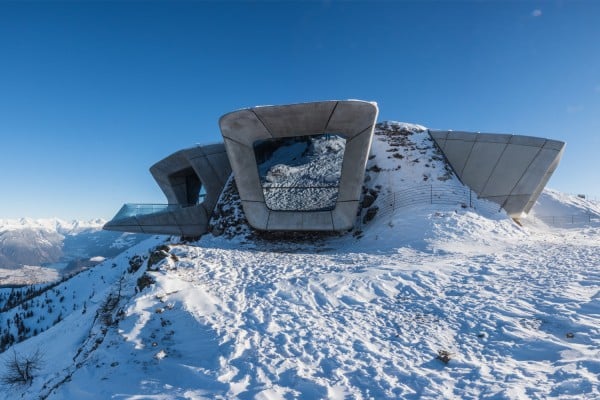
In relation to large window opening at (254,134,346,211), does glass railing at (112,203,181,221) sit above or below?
below

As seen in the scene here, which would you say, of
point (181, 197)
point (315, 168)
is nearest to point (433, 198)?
point (315, 168)

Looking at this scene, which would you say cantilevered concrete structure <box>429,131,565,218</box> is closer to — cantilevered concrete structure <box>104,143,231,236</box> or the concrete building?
the concrete building

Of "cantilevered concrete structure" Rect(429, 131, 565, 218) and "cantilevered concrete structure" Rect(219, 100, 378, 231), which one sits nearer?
"cantilevered concrete structure" Rect(219, 100, 378, 231)

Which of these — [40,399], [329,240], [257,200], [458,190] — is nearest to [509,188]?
[458,190]

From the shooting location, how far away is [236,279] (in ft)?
31.7

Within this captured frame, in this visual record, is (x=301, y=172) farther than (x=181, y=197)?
No

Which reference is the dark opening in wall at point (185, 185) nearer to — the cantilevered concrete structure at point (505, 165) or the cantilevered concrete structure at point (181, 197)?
the cantilevered concrete structure at point (181, 197)

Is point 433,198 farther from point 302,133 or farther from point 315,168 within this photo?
point 315,168

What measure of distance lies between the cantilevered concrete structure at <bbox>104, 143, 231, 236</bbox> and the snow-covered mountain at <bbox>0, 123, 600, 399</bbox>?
10.4 m

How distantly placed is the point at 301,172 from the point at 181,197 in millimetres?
13709

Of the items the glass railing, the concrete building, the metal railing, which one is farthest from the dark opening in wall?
the metal railing

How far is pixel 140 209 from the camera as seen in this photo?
22.1 metres

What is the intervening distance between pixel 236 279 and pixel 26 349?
11141mm

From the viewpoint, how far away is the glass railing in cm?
2194
